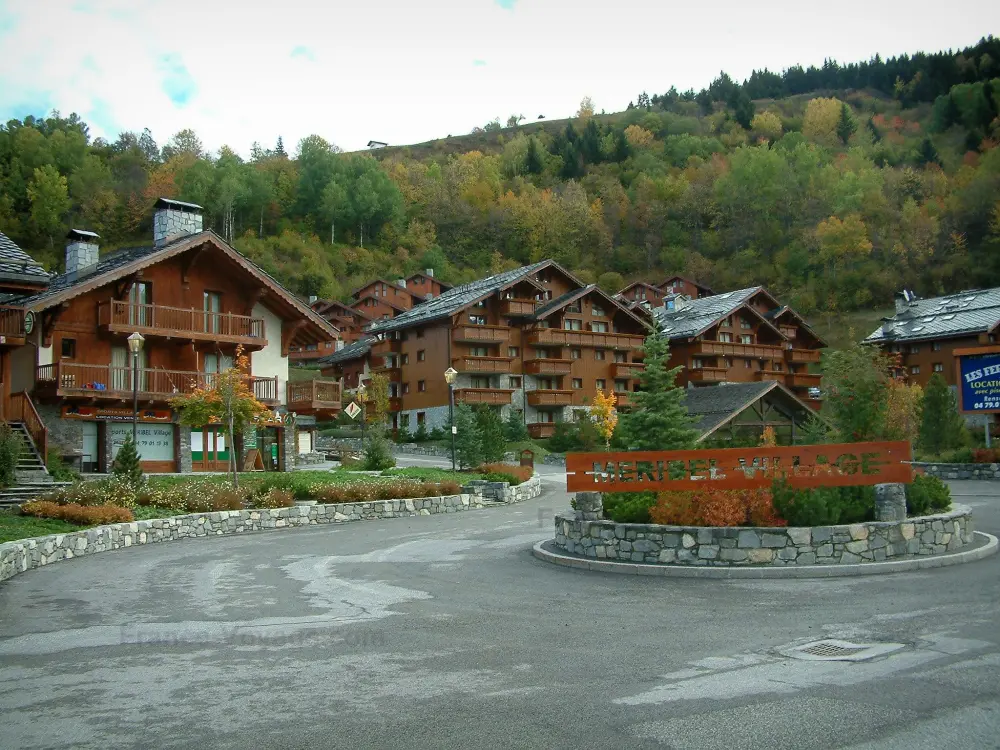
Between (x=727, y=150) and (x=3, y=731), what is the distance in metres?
155

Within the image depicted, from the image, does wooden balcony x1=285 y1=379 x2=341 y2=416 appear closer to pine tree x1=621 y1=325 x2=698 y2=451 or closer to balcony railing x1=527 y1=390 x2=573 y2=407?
pine tree x1=621 y1=325 x2=698 y2=451

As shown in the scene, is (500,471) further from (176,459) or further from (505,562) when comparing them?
(505,562)

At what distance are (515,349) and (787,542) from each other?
5381 cm

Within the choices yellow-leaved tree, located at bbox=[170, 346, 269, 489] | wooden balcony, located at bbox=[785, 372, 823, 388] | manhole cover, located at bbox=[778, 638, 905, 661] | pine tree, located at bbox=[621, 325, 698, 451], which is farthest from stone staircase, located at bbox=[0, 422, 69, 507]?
wooden balcony, located at bbox=[785, 372, 823, 388]

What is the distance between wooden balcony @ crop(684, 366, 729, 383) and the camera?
244 ft

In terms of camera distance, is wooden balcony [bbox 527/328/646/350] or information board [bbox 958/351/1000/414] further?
wooden balcony [bbox 527/328/646/350]

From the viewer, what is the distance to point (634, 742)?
20.9 feet

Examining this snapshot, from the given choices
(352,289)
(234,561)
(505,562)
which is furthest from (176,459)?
(352,289)

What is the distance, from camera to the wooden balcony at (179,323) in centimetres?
3638

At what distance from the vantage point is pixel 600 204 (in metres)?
130

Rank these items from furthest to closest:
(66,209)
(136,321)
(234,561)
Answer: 1. (66,209)
2. (136,321)
3. (234,561)

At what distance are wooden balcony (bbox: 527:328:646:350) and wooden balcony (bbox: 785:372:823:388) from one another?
17.1m

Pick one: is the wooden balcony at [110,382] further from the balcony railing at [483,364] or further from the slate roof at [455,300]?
the slate roof at [455,300]

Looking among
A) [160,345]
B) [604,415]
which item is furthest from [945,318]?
[160,345]
